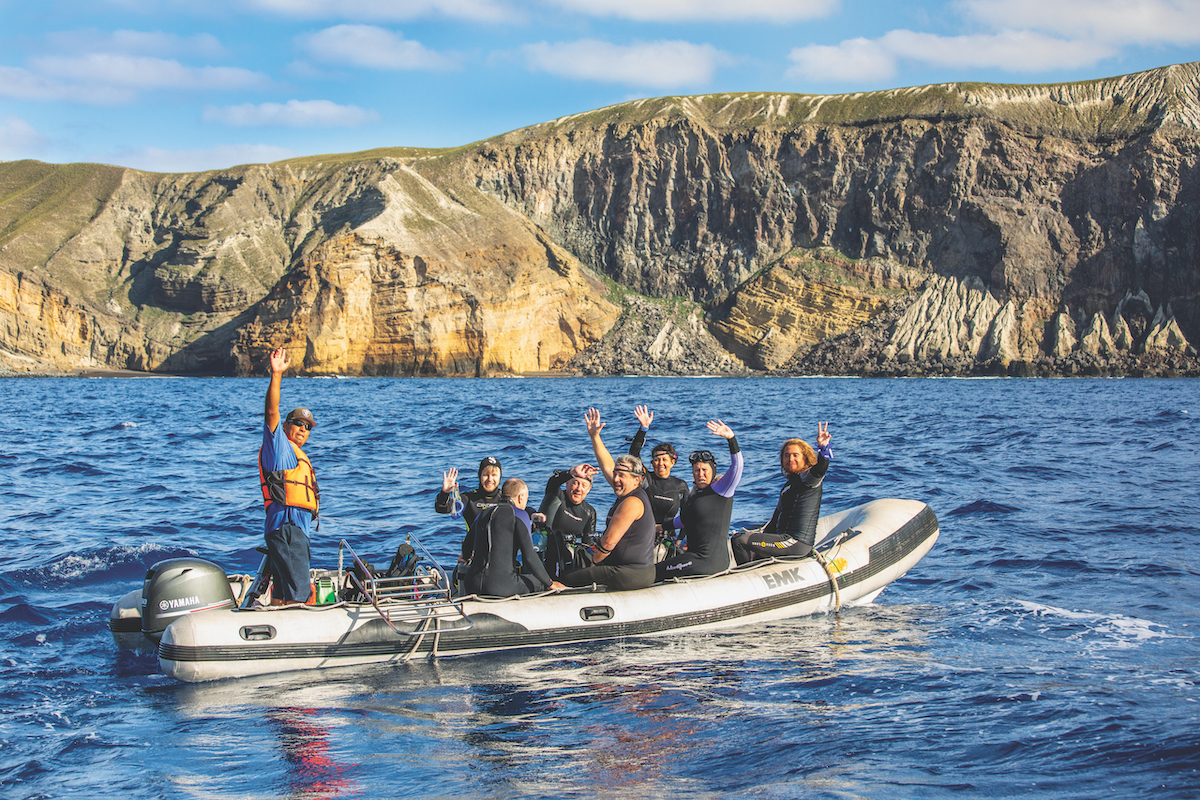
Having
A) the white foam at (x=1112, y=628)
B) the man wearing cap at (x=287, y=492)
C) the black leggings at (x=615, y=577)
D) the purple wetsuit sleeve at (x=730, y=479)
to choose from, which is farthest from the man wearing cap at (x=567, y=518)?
the white foam at (x=1112, y=628)

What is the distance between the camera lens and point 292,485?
7.27m

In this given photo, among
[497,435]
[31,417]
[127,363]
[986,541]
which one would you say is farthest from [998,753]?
[127,363]

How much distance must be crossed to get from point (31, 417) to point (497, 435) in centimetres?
1850

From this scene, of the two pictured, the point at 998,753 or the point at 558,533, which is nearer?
the point at 998,753

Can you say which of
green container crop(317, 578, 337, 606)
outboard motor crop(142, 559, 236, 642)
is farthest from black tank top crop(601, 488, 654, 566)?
outboard motor crop(142, 559, 236, 642)

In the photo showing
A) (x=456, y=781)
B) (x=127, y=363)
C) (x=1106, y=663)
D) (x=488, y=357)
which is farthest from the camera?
(x=127, y=363)

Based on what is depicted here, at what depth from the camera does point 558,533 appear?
898 centimetres

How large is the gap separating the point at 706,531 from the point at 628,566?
0.83m

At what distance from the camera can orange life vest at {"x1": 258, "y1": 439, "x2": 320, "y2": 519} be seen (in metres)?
7.20

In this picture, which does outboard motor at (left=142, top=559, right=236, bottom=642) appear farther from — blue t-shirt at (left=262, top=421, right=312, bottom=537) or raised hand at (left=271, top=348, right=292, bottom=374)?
raised hand at (left=271, top=348, right=292, bottom=374)

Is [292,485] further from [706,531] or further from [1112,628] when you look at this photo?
[1112,628]

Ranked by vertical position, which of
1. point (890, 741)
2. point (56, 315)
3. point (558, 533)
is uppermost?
point (56, 315)

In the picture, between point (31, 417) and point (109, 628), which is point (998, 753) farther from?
point (31, 417)

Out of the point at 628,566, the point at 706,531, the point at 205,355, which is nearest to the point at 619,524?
the point at 628,566
